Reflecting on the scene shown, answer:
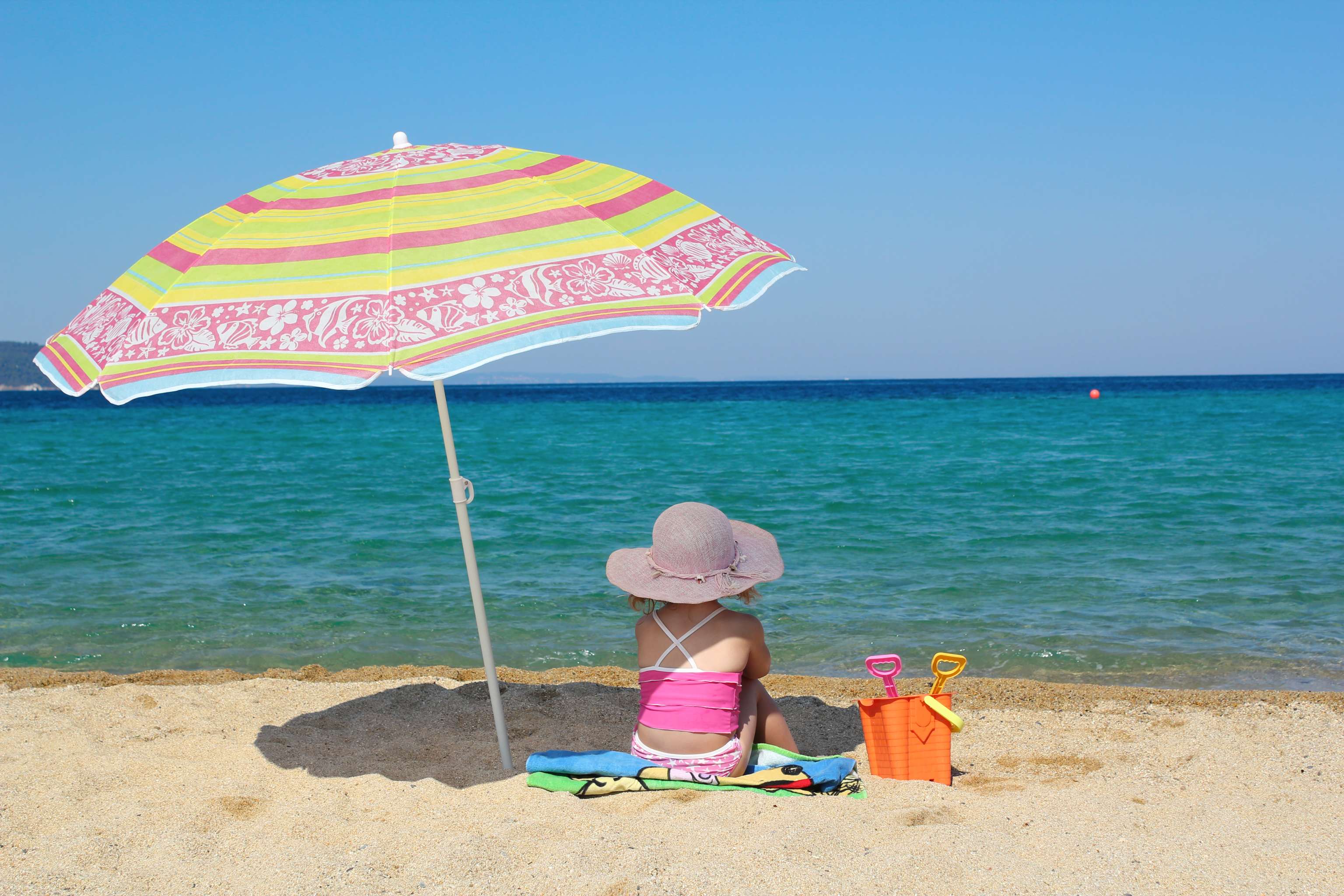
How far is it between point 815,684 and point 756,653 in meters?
1.94

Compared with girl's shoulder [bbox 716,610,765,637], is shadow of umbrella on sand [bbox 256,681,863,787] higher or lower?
lower

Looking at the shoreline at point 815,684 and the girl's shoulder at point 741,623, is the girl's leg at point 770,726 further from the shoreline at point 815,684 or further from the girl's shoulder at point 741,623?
the shoreline at point 815,684

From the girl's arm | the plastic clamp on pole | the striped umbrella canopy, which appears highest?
the striped umbrella canopy

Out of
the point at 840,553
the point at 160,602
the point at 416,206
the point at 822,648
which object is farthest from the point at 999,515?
the point at 416,206

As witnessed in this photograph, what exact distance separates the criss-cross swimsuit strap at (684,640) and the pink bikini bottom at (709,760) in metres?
0.28

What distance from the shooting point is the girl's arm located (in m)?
3.15

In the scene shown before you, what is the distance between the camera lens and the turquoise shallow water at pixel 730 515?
230 inches

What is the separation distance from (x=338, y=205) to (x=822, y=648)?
399cm

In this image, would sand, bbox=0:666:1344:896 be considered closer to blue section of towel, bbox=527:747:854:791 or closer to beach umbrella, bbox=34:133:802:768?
blue section of towel, bbox=527:747:854:791

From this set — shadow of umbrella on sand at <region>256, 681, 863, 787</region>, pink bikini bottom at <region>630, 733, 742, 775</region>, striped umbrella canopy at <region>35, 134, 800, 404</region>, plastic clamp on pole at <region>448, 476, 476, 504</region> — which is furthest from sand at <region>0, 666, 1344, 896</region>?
striped umbrella canopy at <region>35, 134, 800, 404</region>

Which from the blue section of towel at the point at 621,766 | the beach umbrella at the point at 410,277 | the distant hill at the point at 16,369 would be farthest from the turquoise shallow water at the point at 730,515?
the distant hill at the point at 16,369

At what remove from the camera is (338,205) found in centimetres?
301

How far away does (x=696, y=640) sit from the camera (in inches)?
124

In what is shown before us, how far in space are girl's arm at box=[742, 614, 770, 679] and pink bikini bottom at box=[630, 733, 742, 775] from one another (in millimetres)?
232
